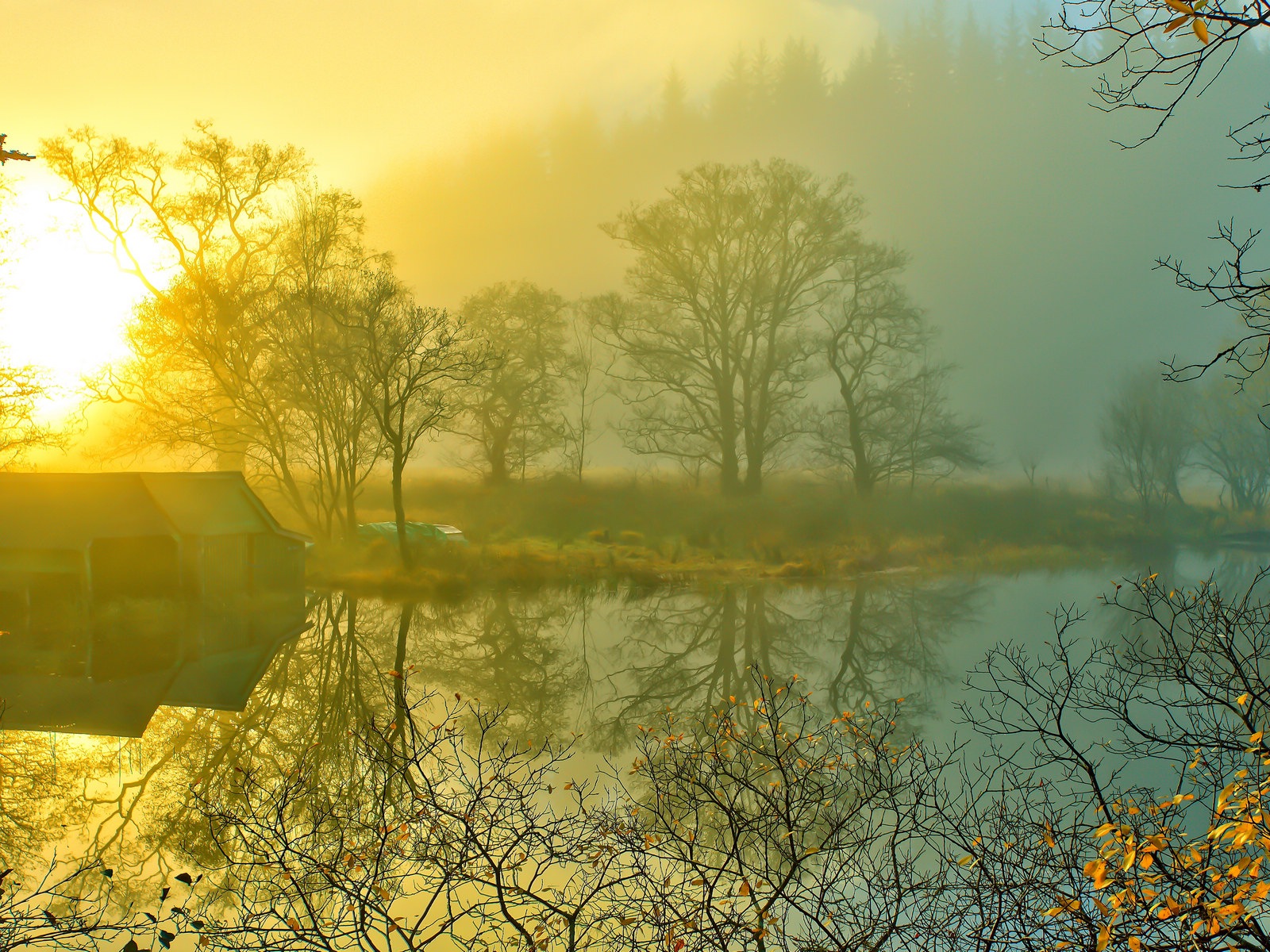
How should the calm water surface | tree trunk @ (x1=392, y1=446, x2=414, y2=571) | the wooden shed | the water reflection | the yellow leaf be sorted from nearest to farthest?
1. the yellow leaf
2. the calm water surface
3. the water reflection
4. the wooden shed
5. tree trunk @ (x1=392, y1=446, x2=414, y2=571)

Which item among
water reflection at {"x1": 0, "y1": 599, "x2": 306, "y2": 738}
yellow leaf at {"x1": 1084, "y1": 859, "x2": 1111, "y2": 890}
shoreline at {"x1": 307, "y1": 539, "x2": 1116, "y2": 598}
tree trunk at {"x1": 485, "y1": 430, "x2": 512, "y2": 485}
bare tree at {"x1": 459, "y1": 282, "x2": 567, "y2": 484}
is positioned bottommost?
water reflection at {"x1": 0, "y1": 599, "x2": 306, "y2": 738}

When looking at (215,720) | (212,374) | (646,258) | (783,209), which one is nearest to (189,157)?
(212,374)

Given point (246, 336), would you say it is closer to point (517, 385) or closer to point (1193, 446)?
point (517, 385)

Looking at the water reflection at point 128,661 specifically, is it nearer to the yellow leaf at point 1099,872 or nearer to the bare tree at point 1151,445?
the yellow leaf at point 1099,872

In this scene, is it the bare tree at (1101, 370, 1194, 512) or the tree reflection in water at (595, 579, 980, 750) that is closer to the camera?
the tree reflection in water at (595, 579, 980, 750)

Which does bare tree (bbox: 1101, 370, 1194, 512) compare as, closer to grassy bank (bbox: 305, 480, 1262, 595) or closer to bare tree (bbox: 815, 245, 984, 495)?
grassy bank (bbox: 305, 480, 1262, 595)

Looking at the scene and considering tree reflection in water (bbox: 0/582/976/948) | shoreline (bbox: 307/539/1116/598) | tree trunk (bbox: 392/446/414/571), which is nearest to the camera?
tree reflection in water (bbox: 0/582/976/948)

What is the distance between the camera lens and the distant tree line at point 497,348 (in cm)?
2912

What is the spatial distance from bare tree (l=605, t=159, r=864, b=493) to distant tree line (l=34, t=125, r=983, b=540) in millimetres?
78

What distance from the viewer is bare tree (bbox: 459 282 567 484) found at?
35500 millimetres

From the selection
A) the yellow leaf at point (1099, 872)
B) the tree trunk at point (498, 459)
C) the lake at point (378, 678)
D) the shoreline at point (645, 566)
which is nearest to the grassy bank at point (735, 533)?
the shoreline at point (645, 566)

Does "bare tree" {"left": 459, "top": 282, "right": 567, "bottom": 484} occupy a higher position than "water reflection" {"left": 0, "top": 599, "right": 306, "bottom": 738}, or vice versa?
"bare tree" {"left": 459, "top": 282, "right": 567, "bottom": 484}

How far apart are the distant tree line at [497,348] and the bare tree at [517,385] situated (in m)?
0.09

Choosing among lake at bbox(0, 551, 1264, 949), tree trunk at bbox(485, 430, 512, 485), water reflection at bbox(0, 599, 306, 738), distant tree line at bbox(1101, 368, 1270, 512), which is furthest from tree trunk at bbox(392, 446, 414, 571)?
distant tree line at bbox(1101, 368, 1270, 512)
